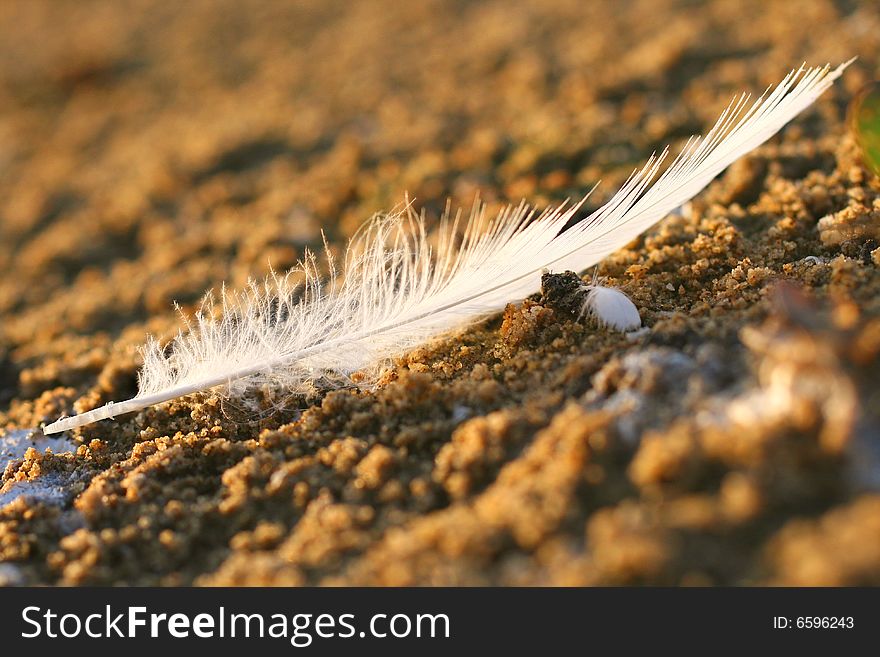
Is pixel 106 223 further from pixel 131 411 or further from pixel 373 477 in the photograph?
pixel 373 477

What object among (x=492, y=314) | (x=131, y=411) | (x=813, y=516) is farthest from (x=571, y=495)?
(x=131, y=411)

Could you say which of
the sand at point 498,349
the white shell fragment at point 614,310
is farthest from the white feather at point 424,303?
the white shell fragment at point 614,310

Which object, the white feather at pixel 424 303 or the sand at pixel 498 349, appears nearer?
the sand at pixel 498 349

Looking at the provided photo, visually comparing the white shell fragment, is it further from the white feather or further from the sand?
the white feather

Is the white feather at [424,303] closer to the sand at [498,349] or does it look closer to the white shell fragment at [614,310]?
the sand at [498,349]

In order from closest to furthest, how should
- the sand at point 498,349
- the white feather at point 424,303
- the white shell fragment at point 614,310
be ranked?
the sand at point 498,349 < the white shell fragment at point 614,310 < the white feather at point 424,303

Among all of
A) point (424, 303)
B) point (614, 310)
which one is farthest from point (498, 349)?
point (614, 310)
